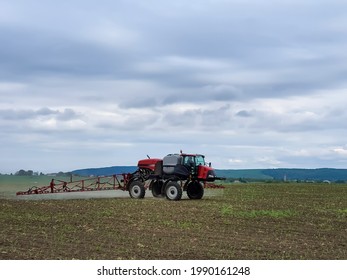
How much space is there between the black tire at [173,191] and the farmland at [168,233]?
4.50 metres

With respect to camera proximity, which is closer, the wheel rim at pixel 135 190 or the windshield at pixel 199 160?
the windshield at pixel 199 160

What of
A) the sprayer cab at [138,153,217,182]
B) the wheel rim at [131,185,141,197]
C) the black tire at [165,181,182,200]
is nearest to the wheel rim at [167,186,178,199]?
the black tire at [165,181,182,200]

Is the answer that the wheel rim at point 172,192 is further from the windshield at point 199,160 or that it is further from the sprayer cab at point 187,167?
the windshield at point 199,160

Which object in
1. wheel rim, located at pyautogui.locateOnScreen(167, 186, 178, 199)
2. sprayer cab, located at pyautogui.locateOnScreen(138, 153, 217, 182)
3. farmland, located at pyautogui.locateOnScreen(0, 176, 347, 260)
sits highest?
sprayer cab, located at pyautogui.locateOnScreen(138, 153, 217, 182)

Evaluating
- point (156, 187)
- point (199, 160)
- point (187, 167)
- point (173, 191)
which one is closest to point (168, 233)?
point (173, 191)

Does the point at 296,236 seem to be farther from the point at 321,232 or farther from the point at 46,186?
the point at 46,186

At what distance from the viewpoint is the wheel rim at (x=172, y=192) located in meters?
32.2

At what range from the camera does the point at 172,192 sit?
32.4 m

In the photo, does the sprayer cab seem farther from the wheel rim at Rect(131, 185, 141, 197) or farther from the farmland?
the farmland

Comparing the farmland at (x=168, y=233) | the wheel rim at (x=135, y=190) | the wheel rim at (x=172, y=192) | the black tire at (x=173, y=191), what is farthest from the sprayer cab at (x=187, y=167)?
the farmland at (x=168, y=233)

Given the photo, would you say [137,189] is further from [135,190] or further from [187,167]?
[187,167]

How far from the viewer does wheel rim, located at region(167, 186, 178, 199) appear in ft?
106

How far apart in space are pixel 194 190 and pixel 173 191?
7.66 feet

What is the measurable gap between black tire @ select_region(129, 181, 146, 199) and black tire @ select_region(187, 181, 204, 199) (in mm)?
2685
